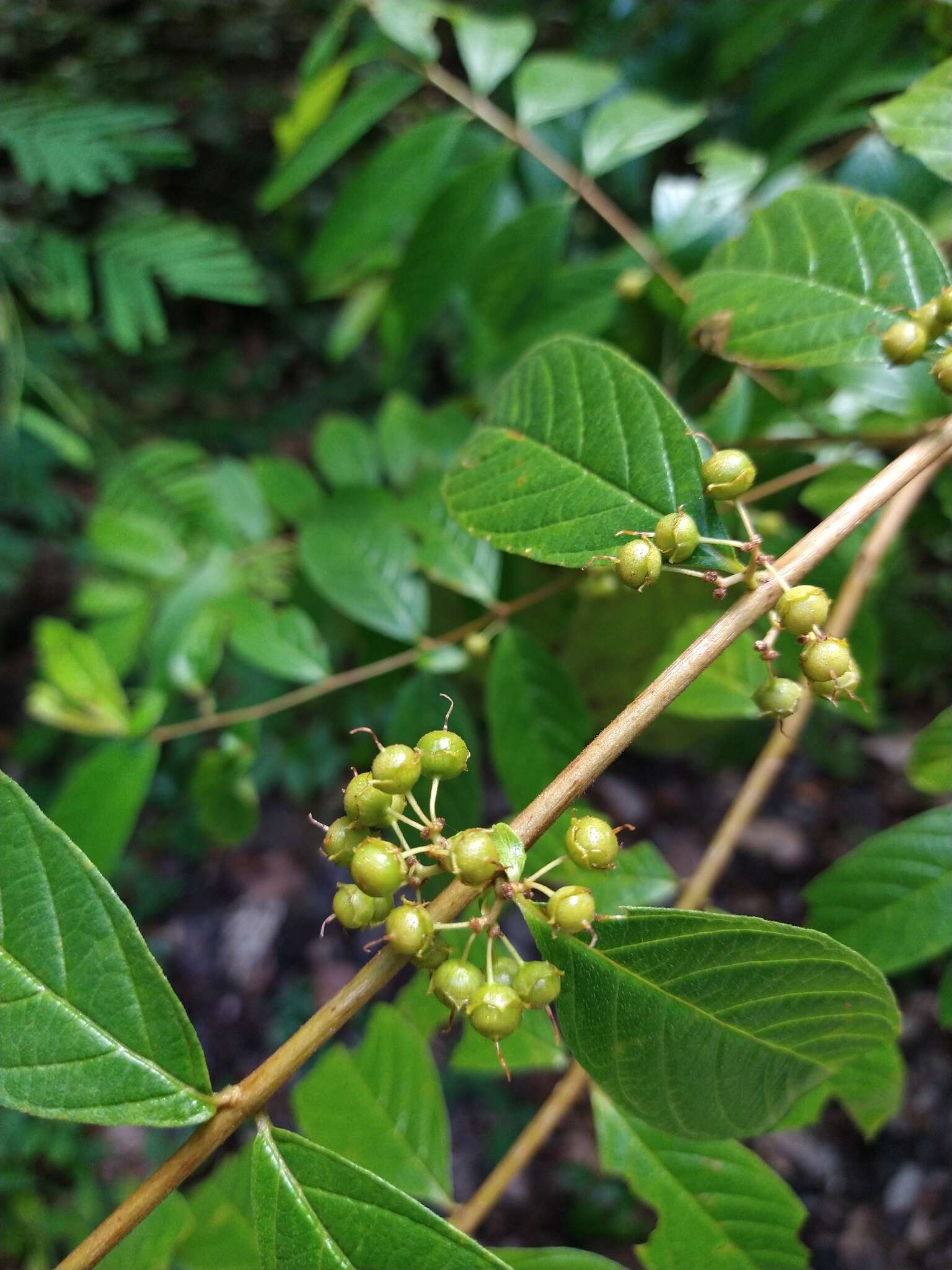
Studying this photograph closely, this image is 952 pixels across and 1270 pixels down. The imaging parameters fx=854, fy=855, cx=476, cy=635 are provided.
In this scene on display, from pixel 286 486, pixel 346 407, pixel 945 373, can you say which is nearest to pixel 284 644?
pixel 286 486

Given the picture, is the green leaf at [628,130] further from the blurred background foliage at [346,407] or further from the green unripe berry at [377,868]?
the green unripe berry at [377,868]

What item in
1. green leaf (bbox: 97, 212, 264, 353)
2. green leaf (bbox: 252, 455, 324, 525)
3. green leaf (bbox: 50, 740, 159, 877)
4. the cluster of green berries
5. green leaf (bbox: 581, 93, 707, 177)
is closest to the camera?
the cluster of green berries

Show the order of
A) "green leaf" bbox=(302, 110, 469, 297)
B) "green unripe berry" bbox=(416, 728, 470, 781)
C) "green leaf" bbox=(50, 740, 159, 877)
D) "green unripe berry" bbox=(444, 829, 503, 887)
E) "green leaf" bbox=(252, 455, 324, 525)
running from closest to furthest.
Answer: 1. "green unripe berry" bbox=(444, 829, 503, 887)
2. "green unripe berry" bbox=(416, 728, 470, 781)
3. "green leaf" bbox=(50, 740, 159, 877)
4. "green leaf" bbox=(302, 110, 469, 297)
5. "green leaf" bbox=(252, 455, 324, 525)

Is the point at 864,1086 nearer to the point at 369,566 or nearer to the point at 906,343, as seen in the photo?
the point at 906,343

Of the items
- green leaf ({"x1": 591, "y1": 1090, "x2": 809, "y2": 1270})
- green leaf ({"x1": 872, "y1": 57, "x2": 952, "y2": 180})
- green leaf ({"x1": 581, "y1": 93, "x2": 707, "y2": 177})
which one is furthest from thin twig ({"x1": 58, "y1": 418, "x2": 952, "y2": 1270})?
green leaf ({"x1": 581, "y1": 93, "x2": 707, "y2": 177})

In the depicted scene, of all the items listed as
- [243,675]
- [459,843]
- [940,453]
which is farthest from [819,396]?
[243,675]

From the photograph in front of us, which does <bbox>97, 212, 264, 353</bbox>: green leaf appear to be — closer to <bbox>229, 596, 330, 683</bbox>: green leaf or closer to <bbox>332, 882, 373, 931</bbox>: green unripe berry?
<bbox>229, 596, 330, 683</bbox>: green leaf

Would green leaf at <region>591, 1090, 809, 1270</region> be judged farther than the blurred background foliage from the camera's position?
No

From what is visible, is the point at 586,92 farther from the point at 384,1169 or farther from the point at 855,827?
the point at 855,827
